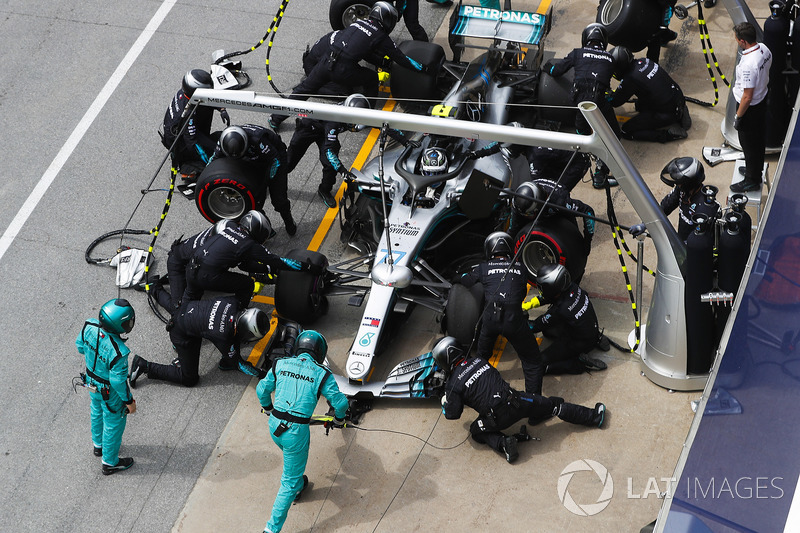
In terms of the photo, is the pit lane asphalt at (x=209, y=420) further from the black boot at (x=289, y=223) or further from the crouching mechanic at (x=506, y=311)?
the crouching mechanic at (x=506, y=311)

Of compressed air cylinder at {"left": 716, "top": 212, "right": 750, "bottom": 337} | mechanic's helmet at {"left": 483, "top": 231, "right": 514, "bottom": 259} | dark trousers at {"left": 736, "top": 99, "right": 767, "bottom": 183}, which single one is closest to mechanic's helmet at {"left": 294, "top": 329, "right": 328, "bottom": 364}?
mechanic's helmet at {"left": 483, "top": 231, "right": 514, "bottom": 259}

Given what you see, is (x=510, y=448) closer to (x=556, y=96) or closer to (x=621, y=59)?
(x=556, y=96)

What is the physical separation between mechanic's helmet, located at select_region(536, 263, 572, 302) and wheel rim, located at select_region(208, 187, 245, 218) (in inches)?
146

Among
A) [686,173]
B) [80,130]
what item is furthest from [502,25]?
[80,130]

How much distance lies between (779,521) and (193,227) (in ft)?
25.1

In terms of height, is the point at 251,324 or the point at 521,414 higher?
the point at 251,324

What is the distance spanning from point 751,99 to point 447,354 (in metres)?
4.67

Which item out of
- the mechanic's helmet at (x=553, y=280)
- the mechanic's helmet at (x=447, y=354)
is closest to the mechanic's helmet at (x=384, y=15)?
the mechanic's helmet at (x=553, y=280)

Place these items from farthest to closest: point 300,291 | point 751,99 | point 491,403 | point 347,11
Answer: point 347,11, point 751,99, point 300,291, point 491,403

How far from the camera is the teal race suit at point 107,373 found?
8.56m

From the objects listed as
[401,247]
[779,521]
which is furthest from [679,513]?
[401,247]

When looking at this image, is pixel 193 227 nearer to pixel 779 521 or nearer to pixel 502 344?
pixel 502 344

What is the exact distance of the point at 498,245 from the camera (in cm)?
A: 930

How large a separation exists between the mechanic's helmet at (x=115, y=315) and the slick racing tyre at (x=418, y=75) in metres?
5.24
